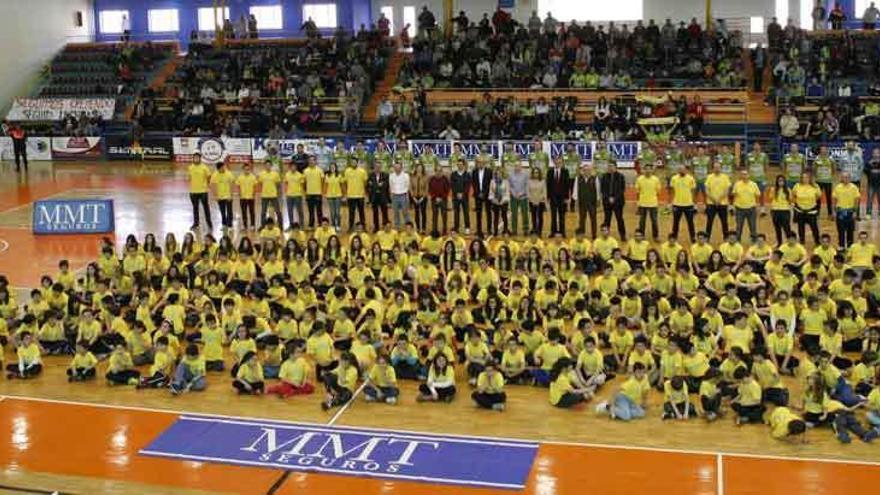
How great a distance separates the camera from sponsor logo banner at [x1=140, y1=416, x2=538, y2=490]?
1306 cm

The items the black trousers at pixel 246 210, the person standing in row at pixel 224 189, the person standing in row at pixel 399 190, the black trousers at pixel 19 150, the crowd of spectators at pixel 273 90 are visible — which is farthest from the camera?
the crowd of spectators at pixel 273 90

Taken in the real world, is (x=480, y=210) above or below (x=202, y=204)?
below

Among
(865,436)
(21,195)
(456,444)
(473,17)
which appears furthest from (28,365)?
(473,17)

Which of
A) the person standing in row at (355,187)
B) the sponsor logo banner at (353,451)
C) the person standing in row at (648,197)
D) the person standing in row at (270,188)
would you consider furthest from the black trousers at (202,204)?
the sponsor logo banner at (353,451)

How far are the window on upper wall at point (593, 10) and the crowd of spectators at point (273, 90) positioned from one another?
7719 mm

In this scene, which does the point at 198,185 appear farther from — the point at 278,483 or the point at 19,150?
the point at 19,150

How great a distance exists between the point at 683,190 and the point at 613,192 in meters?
1.55

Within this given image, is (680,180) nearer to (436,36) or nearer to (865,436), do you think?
(865,436)

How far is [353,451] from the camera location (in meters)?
13.8

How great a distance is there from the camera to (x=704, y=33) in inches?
1628

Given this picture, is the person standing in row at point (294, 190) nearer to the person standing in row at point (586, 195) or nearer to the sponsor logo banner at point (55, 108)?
the person standing in row at point (586, 195)

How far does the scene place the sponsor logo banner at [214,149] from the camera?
3903 centimetres

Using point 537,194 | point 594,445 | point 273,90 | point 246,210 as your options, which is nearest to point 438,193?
point 537,194

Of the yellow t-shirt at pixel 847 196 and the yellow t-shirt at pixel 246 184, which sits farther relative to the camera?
the yellow t-shirt at pixel 246 184
